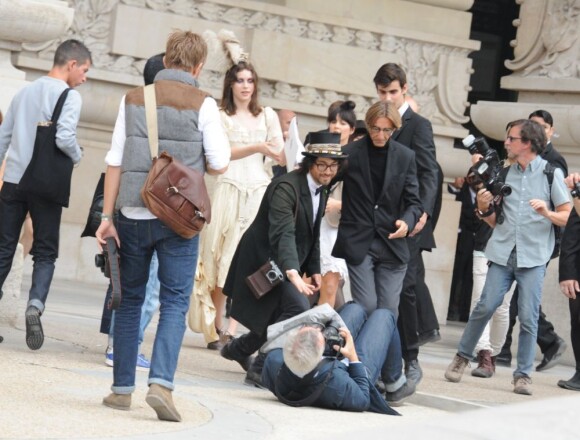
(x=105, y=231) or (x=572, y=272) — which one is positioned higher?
(x=105, y=231)

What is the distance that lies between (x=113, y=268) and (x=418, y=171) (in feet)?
8.92

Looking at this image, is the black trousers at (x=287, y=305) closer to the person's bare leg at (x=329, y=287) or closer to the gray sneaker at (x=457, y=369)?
the person's bare leg at (x=329, y=287)

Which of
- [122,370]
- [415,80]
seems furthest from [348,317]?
[415,80]

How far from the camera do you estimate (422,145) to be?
334 inches

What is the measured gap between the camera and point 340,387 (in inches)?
282

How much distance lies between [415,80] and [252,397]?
25.9 feet

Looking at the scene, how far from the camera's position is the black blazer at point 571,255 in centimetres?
989

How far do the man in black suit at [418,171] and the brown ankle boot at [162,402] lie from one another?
247 centimetres

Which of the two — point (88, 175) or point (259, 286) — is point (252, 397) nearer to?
point (259, 286)

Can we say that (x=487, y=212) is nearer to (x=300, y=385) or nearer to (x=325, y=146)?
(x=325, y=146)

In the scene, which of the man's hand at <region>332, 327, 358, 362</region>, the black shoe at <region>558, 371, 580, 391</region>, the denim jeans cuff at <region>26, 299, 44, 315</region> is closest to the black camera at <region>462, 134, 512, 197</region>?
the black shoe at <region>558, 371, 580, 391</region>

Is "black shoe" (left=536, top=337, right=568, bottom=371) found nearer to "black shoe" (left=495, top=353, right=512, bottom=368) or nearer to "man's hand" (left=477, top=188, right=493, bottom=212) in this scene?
"black shoe" (left=495, top=353, right=512, bottom=368)

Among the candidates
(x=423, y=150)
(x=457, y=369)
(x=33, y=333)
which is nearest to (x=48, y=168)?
(x=33, y=333)

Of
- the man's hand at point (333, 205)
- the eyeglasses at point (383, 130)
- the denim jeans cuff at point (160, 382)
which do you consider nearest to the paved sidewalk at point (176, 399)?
A: the denim jeans cuff at point (160, 382)
